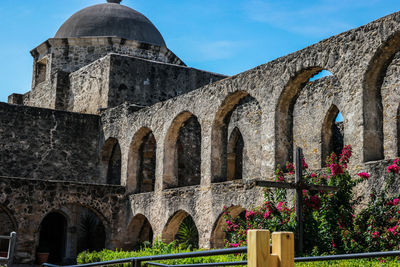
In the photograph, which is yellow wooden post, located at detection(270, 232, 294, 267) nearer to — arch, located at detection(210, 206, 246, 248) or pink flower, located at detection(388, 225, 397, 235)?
pink flower, located at detection(388, 225, 397, 235)

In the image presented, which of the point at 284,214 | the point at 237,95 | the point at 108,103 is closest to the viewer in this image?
the point at 284,214

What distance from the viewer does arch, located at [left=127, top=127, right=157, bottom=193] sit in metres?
14.9

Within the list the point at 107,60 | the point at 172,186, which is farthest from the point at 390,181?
the point at 107,60

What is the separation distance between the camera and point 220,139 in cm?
1234

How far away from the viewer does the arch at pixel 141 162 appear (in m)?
14.9

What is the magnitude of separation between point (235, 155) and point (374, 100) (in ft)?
29.9

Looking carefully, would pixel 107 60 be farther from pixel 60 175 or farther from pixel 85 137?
pixel 60 175

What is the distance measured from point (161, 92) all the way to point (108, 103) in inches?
71.2

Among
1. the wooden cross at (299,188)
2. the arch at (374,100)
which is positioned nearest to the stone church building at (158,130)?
the arch at (374,100)

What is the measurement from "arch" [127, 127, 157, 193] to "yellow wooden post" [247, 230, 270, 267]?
12449mm

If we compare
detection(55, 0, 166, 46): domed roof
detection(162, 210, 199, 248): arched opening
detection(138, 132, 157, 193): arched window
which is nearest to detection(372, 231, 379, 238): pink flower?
detection(162, 210, 199, 248): arched opening

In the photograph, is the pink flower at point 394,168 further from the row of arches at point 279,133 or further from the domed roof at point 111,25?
the domed roof at point 111,25

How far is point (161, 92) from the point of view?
58.9ft

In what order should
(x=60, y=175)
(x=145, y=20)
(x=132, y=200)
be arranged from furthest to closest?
1. (x=145, y=20)
2. (x=60, y=175)
3. (x=132, y=200)
